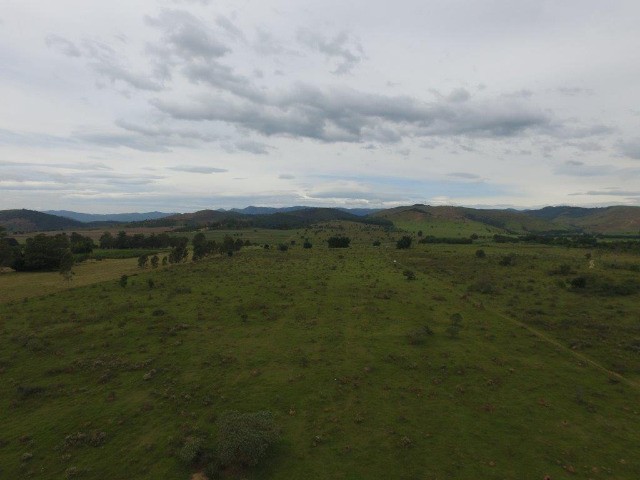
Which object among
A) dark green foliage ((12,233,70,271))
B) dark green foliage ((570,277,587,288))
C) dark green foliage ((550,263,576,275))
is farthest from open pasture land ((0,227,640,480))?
dark green foliage ((12,233,70,271))

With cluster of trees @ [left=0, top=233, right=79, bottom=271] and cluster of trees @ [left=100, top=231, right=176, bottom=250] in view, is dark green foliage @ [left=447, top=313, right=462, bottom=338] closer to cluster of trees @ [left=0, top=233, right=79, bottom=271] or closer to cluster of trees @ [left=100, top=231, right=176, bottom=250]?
cluster of trees @ [left=0, top=233, right=79, bottom=271]

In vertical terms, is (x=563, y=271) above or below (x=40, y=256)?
below

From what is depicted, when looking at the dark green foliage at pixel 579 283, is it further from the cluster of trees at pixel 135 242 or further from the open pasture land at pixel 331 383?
the cluster of trees at pixel 135 242

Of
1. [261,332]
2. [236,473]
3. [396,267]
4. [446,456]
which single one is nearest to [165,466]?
[236,473]

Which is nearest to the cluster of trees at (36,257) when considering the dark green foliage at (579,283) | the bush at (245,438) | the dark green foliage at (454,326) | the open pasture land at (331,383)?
the open pasture land at (331,383)

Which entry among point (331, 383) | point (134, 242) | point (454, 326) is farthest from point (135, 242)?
point (331, 383)

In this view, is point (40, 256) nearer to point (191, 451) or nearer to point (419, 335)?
point (191, 451)

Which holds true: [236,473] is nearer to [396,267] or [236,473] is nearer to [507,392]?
[507,392]
